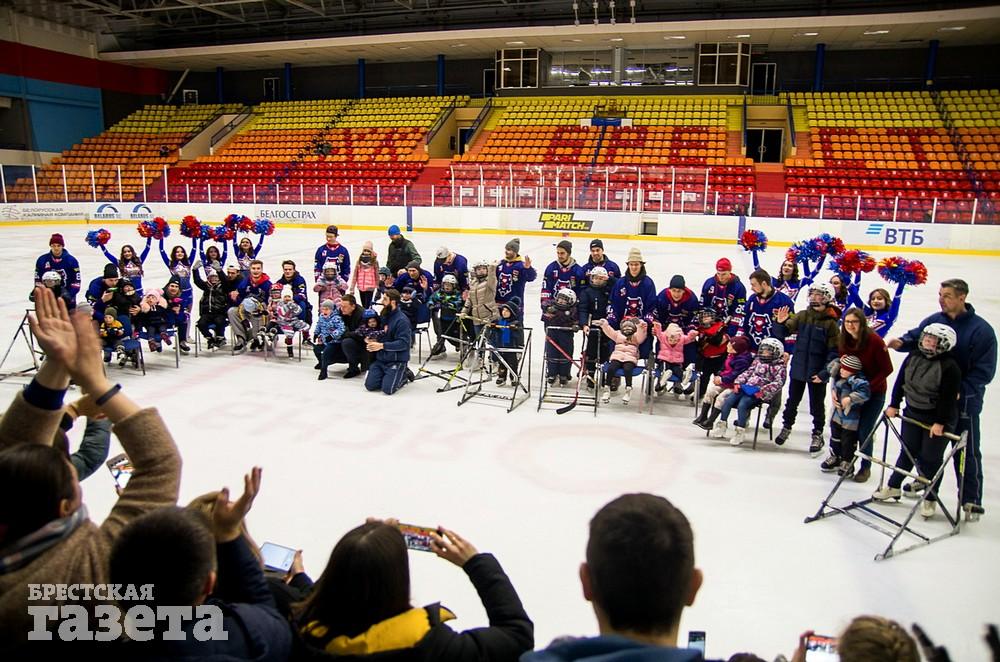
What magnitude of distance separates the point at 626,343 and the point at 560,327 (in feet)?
2.65

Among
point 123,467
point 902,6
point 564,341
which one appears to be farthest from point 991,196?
point 123,467

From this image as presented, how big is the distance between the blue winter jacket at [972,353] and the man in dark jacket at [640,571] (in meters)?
4.16

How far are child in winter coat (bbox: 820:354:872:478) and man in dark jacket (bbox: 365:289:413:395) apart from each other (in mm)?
4494

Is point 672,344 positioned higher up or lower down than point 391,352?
higher up

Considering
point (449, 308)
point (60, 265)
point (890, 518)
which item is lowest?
point (890, 518)

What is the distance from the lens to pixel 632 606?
5.22 feet

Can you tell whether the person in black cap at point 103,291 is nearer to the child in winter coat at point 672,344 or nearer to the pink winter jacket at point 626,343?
the pink winter jacket at point 626,343

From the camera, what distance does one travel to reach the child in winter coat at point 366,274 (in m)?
10.6

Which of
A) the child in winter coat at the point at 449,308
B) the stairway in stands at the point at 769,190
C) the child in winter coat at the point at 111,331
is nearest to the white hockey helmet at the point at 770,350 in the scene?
the child in winter coat at the point at 449,308

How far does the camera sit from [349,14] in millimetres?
32469

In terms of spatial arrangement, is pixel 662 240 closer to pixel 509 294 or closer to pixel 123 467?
pixel 509 294

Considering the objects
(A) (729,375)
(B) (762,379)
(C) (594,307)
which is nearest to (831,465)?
(B) (762,379)

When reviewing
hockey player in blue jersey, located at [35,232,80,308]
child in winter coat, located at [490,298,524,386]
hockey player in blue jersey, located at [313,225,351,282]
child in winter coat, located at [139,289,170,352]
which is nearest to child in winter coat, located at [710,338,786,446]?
child in winter coat, located at [490,298,524,386]

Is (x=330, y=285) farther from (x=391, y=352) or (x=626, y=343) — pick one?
(x=626, y=343)
